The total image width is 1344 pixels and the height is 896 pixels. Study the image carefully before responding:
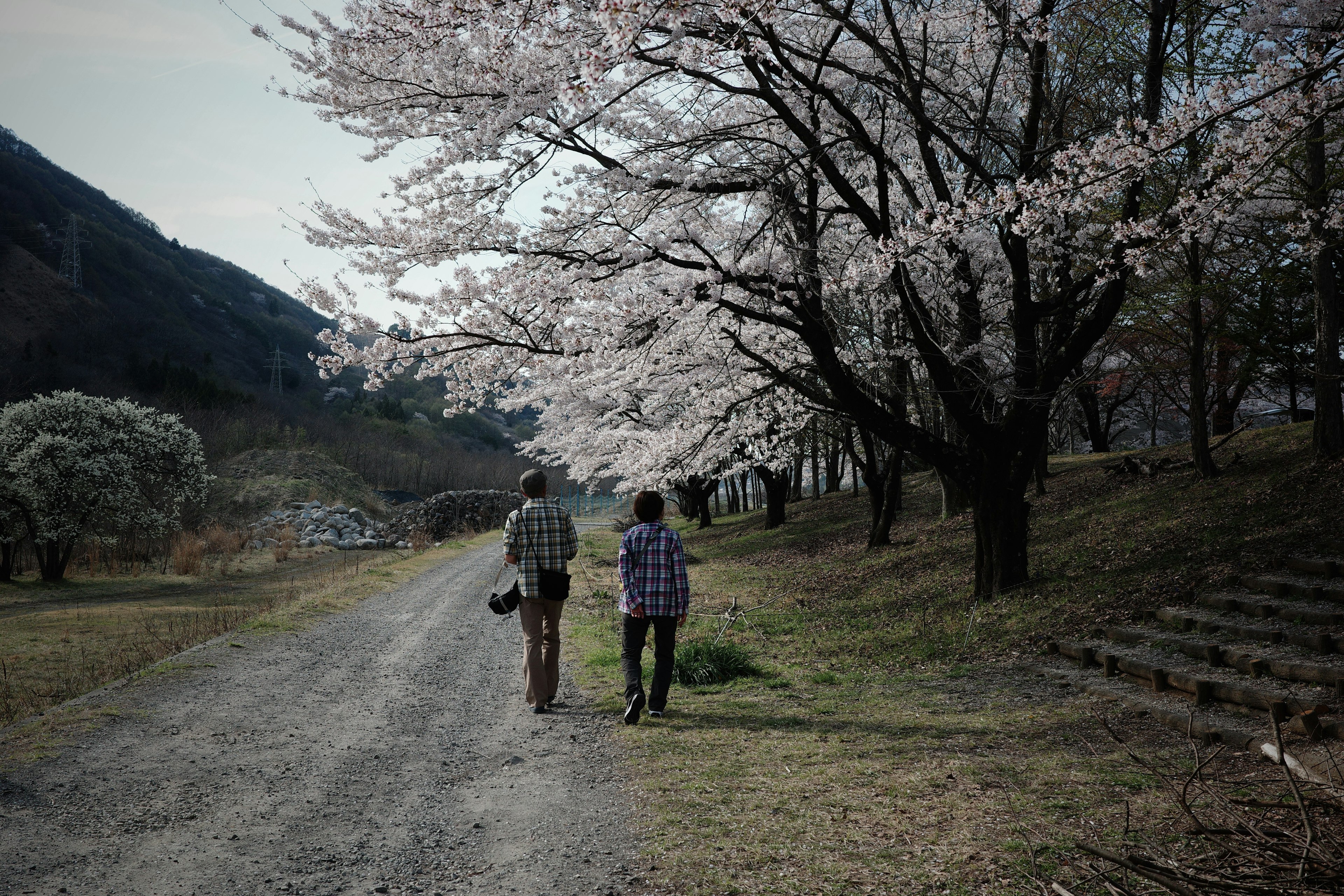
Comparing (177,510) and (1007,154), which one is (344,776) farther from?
(177,510)

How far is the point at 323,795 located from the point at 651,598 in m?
2.49

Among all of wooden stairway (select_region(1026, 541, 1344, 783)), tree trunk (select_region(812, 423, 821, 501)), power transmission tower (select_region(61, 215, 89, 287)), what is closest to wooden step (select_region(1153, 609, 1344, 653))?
wooden stairway (select_region(1026, 541, 1344, 783))

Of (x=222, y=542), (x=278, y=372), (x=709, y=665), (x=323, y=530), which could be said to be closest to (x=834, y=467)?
(x=323, y=530)

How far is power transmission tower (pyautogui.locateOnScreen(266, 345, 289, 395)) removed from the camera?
8350cm

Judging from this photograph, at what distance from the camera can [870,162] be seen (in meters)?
11.2

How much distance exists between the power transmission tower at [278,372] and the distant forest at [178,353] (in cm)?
53

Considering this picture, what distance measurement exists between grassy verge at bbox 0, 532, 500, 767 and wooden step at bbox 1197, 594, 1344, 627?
30.7 feet

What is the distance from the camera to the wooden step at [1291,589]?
638 centimetres

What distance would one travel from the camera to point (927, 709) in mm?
5953

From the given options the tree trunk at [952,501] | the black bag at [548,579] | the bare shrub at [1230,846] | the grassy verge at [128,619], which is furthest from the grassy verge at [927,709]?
the grassy verge at [128,619]

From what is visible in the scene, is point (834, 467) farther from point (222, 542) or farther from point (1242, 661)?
point (1242, 661)

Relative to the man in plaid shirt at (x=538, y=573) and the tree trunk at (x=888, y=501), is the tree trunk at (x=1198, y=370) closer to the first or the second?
the tree trunk at (x=888, y=501)

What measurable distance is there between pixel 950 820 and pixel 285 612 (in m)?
10.3

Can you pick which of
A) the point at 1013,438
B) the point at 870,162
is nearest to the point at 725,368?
the point at 870,162
